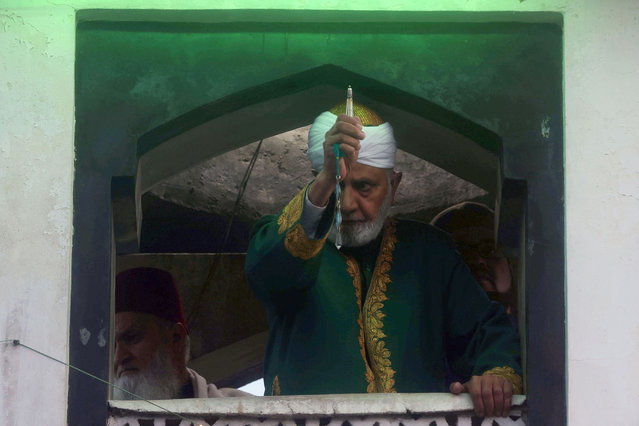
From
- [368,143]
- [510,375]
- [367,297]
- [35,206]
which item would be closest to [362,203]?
[368,143]

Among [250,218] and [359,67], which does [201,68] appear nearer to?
[359,67]

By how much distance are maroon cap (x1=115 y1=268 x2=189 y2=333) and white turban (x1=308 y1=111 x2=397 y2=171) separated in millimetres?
1568

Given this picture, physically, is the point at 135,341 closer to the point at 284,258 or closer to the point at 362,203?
the point at 362,203

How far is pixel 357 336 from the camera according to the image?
642cm

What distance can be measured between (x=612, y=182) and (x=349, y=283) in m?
0.93

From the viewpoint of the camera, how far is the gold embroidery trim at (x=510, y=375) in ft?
20.2

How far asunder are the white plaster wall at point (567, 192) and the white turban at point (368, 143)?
16.3 inches

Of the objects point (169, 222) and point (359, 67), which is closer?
point (359, 67)

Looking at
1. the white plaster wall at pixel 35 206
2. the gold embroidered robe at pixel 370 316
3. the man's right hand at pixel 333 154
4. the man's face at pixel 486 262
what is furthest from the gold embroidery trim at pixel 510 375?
the white plaster wall at pixel 35 206

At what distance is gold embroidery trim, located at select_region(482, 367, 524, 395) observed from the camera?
6.15 m

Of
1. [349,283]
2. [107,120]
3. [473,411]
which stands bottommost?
[473,411]

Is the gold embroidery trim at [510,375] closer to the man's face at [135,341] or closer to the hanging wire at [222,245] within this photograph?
the hanging wire at [222,245]

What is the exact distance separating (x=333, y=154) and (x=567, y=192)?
77 centimetres

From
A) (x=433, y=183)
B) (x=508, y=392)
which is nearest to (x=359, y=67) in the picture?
(x=508, y=392)
